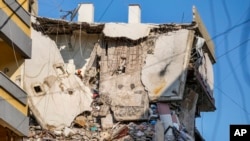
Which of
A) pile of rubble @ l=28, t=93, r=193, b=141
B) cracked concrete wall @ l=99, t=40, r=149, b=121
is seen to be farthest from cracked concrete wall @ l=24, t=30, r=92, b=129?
cracked concrete wall @ l=99, t=40, r=149, b=121

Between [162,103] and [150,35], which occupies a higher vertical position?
[150,35]

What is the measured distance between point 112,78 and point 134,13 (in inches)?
105

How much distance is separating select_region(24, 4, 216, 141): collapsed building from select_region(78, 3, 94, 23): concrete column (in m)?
0.05

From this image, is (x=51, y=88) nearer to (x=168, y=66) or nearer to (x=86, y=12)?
(x=86, y=12)

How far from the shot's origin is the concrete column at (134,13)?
31703mm

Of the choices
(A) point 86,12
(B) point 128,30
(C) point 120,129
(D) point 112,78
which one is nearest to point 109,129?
(C) point 120,129

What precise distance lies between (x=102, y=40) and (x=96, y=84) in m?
1.63

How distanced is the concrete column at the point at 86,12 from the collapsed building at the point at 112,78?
0.05 m

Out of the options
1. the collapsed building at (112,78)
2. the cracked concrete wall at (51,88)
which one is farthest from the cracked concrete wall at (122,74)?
the cracked concrete wall at (51,88)

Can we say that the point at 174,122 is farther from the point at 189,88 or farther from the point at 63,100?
the point at 63,100

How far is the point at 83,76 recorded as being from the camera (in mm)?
31359

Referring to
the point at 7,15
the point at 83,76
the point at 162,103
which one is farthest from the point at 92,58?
the point at 7,15

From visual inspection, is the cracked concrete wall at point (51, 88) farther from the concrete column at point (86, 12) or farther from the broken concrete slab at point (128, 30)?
the broken concrete slab at point (128, 30)

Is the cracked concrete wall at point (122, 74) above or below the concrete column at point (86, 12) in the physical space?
below
